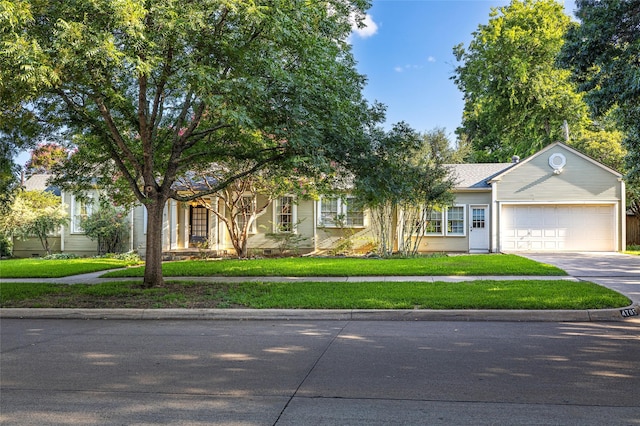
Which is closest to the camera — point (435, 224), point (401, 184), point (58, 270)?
point (401, 184)

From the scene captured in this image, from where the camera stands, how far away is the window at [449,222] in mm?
22109

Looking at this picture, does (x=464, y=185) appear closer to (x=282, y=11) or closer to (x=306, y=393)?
(x=282, y=11)

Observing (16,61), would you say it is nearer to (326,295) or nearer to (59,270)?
(326,295)

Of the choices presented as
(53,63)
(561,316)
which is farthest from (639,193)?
(53,63)

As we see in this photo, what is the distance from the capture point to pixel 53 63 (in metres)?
7.91

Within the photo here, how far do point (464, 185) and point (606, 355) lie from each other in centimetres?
1696

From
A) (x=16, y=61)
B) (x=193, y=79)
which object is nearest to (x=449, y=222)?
(x=193, y=79)

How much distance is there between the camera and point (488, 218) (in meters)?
21.9

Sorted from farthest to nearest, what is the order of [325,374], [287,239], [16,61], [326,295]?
[287,239]
[326,295]
[16,61]
[325,374]

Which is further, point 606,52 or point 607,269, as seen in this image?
point 607,269

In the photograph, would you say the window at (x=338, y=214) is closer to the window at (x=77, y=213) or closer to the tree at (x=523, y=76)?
the window at (x=77, y=213)

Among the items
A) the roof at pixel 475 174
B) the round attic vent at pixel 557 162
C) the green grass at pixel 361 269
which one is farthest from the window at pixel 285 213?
the round attic vent at pixel 557 162

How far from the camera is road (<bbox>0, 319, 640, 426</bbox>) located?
4.07 m

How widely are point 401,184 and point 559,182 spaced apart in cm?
1358
